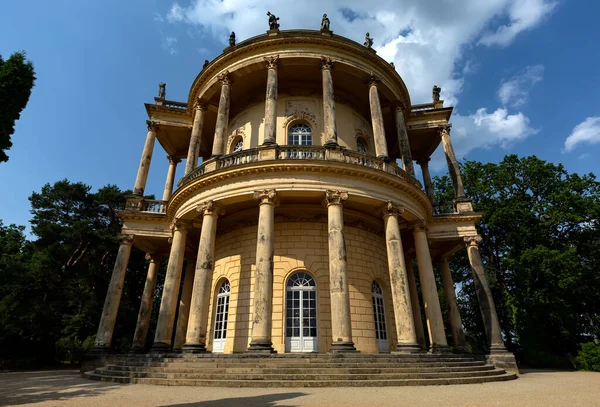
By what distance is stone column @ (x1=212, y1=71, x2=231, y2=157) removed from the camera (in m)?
15.6

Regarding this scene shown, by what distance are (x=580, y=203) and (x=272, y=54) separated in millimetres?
23982

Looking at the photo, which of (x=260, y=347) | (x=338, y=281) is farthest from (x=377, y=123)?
(x=260, y=347)

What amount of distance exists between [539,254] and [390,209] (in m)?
16.0

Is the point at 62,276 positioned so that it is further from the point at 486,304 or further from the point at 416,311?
the point at 486,304

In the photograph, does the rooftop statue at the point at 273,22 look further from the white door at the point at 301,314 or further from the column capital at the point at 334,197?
the white door at the point at 301,314

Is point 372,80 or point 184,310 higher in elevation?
point 372,80

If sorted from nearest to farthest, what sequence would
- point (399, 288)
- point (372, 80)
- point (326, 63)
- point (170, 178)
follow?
point (399, 288), point (326, 63), point (372, 80), point (170, 178)

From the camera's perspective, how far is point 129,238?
17.9 metres

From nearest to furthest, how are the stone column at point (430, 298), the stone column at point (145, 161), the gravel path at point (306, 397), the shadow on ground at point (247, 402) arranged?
1. the shadow on ground at point (247, 402)
2. the gravel path at point (306, 397)
3. the stone column at point (430, 298)
4. the stone column at point (145, 161)

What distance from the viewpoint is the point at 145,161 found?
1959 cm

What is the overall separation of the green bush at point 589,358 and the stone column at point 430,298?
35.5 ft

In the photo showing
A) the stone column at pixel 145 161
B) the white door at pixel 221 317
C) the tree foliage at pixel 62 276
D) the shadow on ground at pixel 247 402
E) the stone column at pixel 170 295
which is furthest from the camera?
the tree foliage at pixel 62 276

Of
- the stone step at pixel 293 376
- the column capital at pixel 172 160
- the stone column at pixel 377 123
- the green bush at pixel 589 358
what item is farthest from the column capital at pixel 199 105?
the green bush at pixel 589 358

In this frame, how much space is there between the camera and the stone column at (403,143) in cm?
1756
